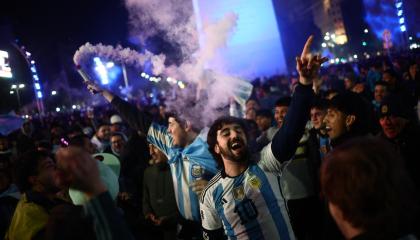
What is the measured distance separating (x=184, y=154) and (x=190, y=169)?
19 centimetres

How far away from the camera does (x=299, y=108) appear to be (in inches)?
123

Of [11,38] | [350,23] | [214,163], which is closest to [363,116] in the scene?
[214,163]

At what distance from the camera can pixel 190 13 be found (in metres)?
8.48

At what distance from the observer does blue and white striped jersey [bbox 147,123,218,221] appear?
4.35 m

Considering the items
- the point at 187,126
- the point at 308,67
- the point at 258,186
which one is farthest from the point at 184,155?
the point at 308,67

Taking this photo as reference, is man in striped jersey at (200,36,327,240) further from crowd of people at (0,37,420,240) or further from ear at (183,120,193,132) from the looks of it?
ear at (183,120,193,132)

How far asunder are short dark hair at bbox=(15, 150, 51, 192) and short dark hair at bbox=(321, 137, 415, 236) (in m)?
2.73

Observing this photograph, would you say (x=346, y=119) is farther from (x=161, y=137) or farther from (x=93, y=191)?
(x=93, y=191)

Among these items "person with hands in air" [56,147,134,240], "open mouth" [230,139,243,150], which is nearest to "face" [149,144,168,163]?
"open mouth" [230,139,243,150]

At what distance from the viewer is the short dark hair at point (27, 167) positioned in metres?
3.48

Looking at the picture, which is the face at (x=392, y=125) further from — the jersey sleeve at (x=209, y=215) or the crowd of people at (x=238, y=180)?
the jersey sleeve at (x=209, y=215)

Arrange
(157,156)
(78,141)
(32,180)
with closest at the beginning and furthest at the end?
(32,180), (157,156), (78,141)

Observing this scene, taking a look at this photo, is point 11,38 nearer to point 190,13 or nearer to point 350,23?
point 190,13

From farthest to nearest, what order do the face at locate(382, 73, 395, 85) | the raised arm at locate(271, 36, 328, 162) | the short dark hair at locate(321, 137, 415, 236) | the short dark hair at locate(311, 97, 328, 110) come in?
the face at locate(382, 73, 395, 85) < the short dark hair at locate(311, 97, 328, 110) < the raised arm at locate(271, 36, 328, 162) < the short dark hair at locate(321, 137, 415, 236)
